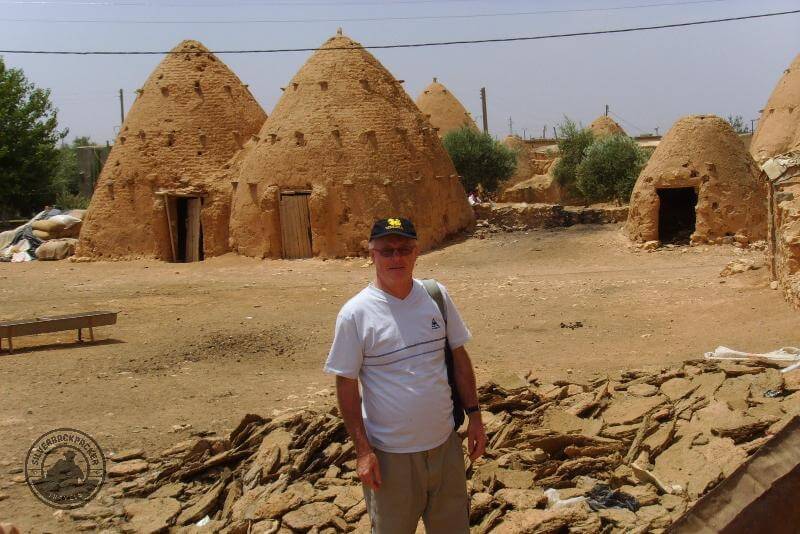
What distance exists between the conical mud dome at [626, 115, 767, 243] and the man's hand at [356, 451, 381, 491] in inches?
603

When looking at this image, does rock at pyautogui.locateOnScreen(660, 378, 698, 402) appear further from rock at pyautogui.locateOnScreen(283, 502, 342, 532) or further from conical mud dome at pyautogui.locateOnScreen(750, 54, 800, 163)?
conical mud dome at pyautogui.locateOnScreen(750, 54, 800, 163)

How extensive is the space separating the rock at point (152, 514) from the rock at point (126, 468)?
19.2 inches

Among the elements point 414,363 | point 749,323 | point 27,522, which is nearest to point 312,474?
point 27,522

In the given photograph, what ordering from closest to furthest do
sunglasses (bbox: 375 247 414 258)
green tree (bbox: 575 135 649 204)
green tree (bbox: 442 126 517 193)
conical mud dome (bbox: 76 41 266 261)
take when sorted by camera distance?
sunglasses (bbox: 375 247 414 258) < conical mud dome (bbox: 76 41 266 261) < green tree (bbox: 575 135 649 204) < green tree (bbox: 442 126 517 193)


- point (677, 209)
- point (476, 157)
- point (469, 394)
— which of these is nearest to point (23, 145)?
point (476, 157)

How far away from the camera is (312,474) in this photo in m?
4.97

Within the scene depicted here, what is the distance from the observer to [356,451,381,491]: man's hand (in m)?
2.87

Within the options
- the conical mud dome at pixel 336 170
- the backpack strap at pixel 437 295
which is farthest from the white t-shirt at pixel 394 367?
the conical mud dome at pixel 336 170

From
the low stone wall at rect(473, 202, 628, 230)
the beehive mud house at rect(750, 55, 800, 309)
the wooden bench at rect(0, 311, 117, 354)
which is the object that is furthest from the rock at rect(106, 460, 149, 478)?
the low stone wall at rect(473, 202, 628, 230)

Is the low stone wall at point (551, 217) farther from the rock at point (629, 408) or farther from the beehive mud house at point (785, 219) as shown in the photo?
the rock at point (629, 408)

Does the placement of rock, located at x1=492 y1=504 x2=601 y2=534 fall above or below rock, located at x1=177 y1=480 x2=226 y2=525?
above

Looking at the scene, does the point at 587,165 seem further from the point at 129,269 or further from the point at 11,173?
the point at 11,173

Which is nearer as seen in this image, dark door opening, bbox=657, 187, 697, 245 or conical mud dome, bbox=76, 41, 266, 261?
dark door opening, bbox=657, 187, 697, 245

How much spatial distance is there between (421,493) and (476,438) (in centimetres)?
40
